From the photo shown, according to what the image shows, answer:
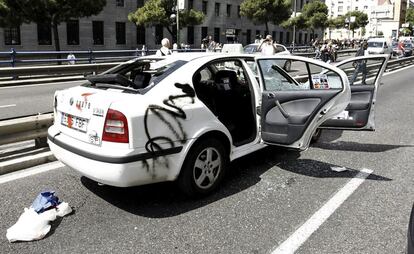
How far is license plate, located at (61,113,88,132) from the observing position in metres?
4.02

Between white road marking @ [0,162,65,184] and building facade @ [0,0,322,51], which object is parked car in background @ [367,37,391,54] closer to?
building facade @ [0,0,322,51]

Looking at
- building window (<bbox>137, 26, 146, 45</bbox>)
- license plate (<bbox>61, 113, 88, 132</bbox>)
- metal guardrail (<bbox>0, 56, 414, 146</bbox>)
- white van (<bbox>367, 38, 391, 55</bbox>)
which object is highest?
building window (<bbox>137, 26, 146, 45</bbox>)

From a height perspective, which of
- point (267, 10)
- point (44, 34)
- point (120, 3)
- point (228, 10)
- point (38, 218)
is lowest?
point (38, 218)

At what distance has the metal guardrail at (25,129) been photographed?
4.93 meters

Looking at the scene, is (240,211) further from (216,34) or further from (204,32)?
(216,34)

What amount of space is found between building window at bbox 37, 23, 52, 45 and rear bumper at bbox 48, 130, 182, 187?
32998mm

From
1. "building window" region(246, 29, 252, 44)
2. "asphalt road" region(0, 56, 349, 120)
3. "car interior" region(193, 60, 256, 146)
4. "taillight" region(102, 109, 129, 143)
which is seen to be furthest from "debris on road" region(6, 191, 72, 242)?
"building window" region(246, 29, 252, 44)

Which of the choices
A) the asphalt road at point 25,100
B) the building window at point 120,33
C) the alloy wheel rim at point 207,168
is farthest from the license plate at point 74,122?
the building window at point 120,33

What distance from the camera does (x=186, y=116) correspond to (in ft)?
13.4

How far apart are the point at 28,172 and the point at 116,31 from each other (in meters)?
36.5

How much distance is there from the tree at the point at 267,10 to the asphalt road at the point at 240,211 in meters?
44.2

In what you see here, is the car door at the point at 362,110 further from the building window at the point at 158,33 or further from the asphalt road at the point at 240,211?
the building window at the point at 158,33

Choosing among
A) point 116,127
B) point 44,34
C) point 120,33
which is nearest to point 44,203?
point 116,127

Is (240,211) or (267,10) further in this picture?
(267,10)
